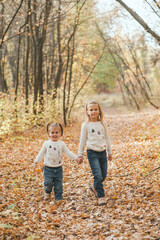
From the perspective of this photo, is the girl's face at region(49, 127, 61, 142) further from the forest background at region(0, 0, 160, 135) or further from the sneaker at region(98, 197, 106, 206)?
the forest background at region(0, 0, 160, 135)

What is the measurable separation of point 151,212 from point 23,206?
7.44ft

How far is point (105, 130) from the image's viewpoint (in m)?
4.57

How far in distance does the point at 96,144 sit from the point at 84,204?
3.81ft

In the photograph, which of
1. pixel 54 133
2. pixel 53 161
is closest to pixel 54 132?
pixel 54 133

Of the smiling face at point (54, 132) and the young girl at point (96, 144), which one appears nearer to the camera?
the young girl at point (96, 144)

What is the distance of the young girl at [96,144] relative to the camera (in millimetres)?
4359

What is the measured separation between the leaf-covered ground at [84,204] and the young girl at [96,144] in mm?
419

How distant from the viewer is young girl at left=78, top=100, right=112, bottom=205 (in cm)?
436

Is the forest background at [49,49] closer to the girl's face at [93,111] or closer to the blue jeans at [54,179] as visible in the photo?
the girl's face at [93,111]

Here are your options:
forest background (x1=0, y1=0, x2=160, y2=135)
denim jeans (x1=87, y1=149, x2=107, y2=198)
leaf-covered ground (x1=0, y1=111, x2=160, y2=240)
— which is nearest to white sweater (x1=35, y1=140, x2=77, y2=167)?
denim jeans (x1=87, y1=149, x2=107, y2=198)

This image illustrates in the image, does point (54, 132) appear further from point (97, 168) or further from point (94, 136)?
point (97, 168)

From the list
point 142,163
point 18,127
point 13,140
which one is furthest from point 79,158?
point 18,127

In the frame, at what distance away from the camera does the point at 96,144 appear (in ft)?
14.5

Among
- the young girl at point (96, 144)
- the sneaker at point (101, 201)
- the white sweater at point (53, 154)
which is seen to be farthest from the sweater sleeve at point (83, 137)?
the sneaker at point (101, 201)
